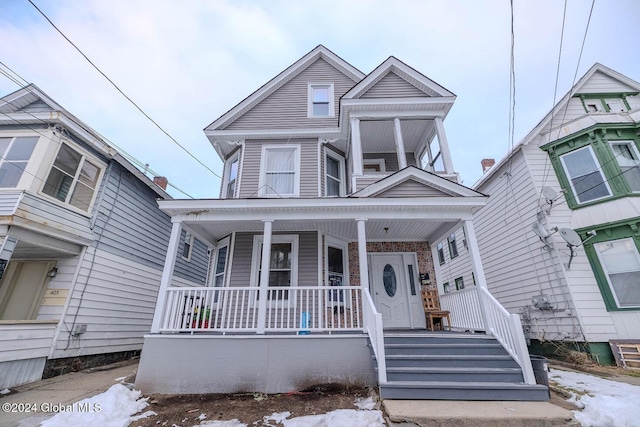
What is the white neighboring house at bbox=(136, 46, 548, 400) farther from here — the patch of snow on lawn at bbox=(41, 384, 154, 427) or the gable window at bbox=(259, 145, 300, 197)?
the patch of snow on lawn at bbox=(41, 384, 154, 427)

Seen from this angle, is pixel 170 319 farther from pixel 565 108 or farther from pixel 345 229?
pixel 565 108

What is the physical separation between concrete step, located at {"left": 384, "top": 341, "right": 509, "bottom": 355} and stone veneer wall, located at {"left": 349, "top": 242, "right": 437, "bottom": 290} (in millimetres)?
2541

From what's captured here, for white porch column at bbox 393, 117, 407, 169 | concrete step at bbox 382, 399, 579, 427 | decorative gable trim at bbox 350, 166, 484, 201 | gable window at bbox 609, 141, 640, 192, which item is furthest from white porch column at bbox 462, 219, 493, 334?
gable window at bbox 609, 141, 640, 192

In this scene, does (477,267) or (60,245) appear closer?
(477,267)

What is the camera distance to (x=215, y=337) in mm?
4973

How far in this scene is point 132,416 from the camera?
3873mm

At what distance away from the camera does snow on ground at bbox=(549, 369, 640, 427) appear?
3.16 meters

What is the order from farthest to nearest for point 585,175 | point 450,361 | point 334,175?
point 334,175
point 585,175
point 450,361

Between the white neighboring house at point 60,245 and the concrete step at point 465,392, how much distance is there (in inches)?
283

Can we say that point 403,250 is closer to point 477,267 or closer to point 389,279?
point 389,279

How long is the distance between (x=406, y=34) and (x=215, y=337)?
1002 centimetres

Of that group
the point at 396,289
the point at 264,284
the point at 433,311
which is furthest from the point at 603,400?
the point at 264,284

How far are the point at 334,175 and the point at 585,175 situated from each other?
23.6ft

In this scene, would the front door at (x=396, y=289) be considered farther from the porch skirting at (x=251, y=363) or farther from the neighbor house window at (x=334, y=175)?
the porch skirting at (x=251, y=363)
